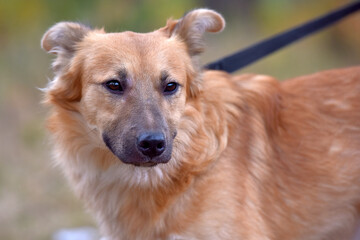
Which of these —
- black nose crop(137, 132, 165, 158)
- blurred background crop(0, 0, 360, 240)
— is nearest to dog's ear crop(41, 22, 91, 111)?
black nose crop(137, 132, 165, 158)

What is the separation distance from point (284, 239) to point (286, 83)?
3.97 feet

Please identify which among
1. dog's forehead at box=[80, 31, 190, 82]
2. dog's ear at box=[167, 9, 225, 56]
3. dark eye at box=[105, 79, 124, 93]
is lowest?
dark eye at box=[105, 79, 124, 93]

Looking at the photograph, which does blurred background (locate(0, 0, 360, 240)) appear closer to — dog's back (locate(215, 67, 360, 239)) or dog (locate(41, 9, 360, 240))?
dog (locate(41, 9, 360, 240))

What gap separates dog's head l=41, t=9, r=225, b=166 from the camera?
3.36 metres

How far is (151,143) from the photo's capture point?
3256 mm

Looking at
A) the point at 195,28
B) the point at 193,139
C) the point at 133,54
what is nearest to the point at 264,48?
the point at 195,28

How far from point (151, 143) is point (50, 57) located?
23.5ft

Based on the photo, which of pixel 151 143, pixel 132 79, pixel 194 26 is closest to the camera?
pixel 151 143

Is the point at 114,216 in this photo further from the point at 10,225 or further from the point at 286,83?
the point at 10,225

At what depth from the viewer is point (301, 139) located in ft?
13.2

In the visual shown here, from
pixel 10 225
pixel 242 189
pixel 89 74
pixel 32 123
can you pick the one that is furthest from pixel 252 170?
pixel 32 123

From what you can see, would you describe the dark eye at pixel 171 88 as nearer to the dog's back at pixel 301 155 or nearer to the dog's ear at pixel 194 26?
the dog's ear at pixel 194 26

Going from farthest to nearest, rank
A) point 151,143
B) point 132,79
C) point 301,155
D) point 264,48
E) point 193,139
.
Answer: point 264,48 < point 301,155 < point 193,139 < point 132,79 < point 151,143

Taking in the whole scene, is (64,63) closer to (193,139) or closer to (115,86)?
(115,86)
